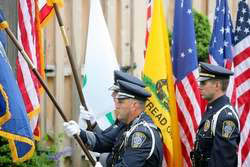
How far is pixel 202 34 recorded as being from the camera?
10.8m

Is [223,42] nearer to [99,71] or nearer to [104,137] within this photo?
[99,71]

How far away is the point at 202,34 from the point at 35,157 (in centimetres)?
347

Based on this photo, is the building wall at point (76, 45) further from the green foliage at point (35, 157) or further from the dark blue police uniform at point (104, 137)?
the dark blue police uniform at point (104, 137)

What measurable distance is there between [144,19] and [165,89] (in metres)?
2.76

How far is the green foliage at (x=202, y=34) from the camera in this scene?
10.6 meters

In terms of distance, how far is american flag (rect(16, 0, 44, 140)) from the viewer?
291 inches

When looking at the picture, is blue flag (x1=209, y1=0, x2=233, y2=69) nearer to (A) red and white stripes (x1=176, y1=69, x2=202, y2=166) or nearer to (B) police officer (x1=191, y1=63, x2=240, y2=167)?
(A) red and white stripes (x1=176, y1=69, x2=202, y2=166)

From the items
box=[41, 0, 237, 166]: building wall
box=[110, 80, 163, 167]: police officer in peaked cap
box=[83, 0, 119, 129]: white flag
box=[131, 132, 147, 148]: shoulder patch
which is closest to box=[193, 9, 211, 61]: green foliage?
box=[41, 0, 237, 166]: building wall

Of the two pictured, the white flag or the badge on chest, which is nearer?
the badge on chest

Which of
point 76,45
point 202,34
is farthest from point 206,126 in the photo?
point 202,34

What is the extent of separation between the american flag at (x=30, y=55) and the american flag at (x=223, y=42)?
198 centimetres

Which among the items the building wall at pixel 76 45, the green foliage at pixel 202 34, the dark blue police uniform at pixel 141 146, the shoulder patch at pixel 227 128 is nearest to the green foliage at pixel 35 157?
the building wall at pixel 76 45

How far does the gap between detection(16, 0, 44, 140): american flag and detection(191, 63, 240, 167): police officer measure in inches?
64.2

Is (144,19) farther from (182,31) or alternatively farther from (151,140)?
(151,140)
